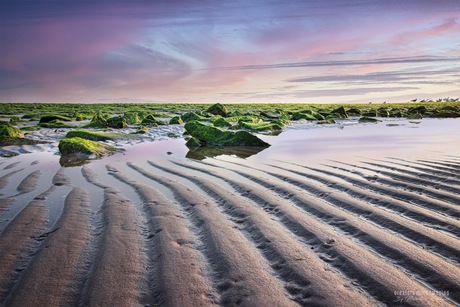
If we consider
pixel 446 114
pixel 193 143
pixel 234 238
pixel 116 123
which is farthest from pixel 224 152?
pixel 446 114

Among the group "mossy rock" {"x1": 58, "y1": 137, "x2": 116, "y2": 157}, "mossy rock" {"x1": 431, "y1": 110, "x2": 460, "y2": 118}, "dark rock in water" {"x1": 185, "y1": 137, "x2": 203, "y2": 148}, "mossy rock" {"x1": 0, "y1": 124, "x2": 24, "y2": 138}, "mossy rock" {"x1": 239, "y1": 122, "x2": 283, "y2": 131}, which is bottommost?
"mossy rock" {"x1": 431, "y1": 110, "x2": 460, "y2": 118}

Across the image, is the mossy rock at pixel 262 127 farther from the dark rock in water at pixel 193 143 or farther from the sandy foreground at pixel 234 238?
the sandy foreground at pixel 234 238

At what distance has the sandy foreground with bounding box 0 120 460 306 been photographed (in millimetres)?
2338

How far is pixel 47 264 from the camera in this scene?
274cm

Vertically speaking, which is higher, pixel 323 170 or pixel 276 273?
pixel 276 273

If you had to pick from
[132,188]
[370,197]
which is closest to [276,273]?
[370,197]

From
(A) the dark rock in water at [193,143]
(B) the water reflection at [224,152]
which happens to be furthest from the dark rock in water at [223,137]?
(B) the water reflection at [224,152]

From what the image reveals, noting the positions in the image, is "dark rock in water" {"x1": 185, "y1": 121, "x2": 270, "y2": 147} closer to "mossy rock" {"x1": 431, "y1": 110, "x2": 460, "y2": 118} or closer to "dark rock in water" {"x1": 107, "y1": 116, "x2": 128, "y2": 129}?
"dark rock in water" {"x1": 107, "y1": 116, "x2": 128, "y2": 129}

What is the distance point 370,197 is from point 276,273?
92.7 inches

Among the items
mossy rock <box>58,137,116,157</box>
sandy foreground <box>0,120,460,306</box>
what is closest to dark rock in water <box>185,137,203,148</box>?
mossy rock <box>58,137,116,157</box>

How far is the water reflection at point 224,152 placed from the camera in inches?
338

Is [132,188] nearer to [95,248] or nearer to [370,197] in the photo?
[95,248]

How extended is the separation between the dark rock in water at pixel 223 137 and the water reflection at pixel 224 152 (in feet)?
1.22

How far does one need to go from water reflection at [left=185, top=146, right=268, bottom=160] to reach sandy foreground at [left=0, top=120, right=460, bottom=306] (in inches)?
95.0
